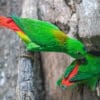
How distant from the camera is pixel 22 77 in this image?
41.2 inches

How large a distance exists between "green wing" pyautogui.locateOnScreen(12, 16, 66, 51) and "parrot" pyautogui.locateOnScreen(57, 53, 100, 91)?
83 millimetres

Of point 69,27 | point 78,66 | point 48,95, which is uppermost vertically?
point 69,27

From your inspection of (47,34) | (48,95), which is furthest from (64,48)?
(48,95)

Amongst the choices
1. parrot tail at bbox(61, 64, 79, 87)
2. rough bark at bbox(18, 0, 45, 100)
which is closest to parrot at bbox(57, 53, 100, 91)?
parrot tail at bbox(61, 64, 79, 87)

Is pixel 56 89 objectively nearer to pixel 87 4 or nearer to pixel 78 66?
pixel 78 66

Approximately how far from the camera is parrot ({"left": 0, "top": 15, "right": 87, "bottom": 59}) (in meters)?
0.89

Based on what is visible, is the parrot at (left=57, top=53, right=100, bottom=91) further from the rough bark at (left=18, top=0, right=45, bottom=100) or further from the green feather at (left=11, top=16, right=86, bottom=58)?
the rough bark at (left=18, top=0, right=45, bottom=100)

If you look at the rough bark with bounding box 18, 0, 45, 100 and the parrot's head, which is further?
the rough bark with bounding box 18, 0, 45, 100

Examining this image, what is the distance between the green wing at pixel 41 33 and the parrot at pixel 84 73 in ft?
0.27

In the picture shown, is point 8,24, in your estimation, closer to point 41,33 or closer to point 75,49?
point 41,33

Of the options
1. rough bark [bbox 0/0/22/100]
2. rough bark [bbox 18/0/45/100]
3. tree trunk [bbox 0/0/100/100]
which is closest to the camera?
tree trunk [bbox 0/0/100/100]

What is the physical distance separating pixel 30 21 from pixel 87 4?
7.3 inches

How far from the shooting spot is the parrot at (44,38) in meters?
0.89

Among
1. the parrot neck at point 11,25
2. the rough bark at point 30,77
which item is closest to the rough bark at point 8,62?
the rough bark at point 30,77
